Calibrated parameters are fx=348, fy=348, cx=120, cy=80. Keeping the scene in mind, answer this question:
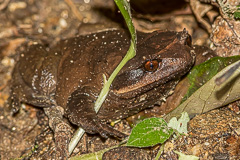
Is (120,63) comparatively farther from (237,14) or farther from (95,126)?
(237,14)

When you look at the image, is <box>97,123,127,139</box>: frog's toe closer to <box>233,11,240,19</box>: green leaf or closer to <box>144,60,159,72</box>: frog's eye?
<box>144,60,159,72</box>: frog's eye

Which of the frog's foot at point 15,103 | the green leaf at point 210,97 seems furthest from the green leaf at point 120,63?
the frog's foot at point 15,103

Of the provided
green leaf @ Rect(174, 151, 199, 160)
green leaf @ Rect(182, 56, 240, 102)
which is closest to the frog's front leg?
green leaf @ Rect(174, 151, 199, 160)

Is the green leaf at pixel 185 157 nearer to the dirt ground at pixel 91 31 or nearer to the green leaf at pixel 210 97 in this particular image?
the dirt ground at pixel 91 31

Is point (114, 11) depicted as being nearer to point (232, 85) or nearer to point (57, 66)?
point (57, 66)

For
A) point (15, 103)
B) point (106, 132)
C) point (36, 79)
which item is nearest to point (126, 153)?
point (106, 132)

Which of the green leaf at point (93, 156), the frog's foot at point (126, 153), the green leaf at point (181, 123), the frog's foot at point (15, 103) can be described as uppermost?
the green leaf at point (181, 123)

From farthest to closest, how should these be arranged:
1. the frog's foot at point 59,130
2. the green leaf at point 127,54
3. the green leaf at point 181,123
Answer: the frog's foot at point 59,130 → the green leaf at point 181,123 → the green leaf at point 127,54
